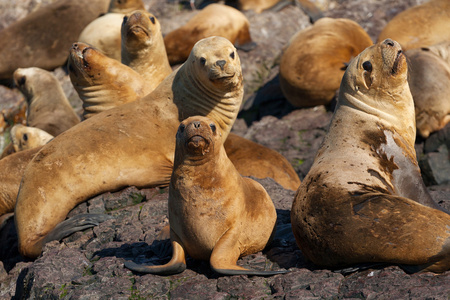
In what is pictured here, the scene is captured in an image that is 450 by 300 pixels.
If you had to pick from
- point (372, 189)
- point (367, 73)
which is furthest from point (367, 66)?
point (372, 189)

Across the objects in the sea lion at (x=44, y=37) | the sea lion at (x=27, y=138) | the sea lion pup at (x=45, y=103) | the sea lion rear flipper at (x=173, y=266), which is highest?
the sea lion rear flipper at (x=173, y=266)

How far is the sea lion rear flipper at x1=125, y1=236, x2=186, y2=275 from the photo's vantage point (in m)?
4.88

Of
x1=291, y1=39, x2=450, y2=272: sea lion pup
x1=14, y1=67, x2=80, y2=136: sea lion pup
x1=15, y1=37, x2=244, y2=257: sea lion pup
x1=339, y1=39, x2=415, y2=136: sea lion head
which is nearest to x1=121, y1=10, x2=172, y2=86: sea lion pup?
x1=14, y1=67, x2=80, y2=136: sea lion pup

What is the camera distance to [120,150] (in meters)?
6.97

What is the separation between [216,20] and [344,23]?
2.81 metres

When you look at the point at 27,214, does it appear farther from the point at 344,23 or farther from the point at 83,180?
the point at 344,23

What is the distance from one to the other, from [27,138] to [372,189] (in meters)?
6.02

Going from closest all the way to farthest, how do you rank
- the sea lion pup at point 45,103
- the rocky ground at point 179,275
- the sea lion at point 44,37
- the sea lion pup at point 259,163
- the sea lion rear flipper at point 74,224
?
the rocky ground at point 179,275
the sea lion rear flipper at point 74,224
the sea lion pup at point 259,163
the sea lion pup at point 45,103
the sea lion at point 44,37

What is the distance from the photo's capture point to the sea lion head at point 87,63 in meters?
8.40

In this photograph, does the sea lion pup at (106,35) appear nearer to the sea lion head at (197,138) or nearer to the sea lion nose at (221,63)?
the sea lion nose at (221,63)

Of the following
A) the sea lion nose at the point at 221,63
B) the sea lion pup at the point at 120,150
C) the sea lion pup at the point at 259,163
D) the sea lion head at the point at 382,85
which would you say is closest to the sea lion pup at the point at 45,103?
the sea lion pup at the point at 259,163

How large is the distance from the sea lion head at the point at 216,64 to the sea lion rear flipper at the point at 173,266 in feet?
7.70

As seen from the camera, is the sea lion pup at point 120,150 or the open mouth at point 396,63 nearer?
the open mouth at point 396,63

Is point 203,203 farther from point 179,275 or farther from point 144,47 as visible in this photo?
point 144,47
